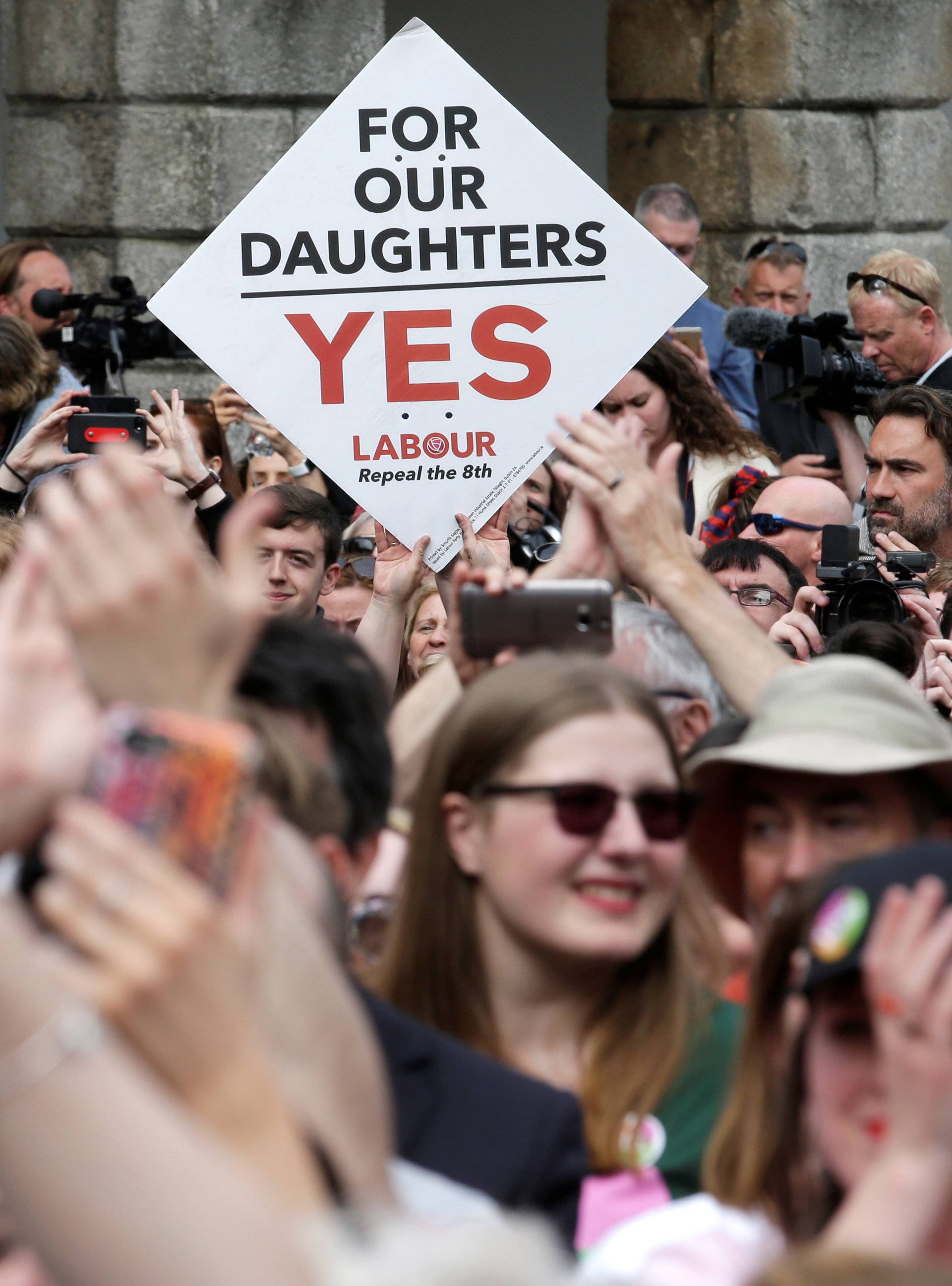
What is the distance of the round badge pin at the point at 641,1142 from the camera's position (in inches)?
76.6

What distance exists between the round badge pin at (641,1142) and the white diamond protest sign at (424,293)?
2.12 m

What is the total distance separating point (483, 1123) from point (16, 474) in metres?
3.32

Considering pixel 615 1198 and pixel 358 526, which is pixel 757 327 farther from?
pixel 615 1198

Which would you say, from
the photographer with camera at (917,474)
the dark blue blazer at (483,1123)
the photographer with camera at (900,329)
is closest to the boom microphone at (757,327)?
the photographer with camera at (900,329)

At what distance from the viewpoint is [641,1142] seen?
1964 millimetres

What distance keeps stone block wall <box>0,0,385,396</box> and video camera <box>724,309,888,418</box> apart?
6.57 feet

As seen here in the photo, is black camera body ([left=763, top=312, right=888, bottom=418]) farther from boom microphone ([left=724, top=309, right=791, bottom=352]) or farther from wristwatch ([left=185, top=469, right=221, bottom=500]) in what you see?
wristwatch ([left=185, top=469, right=221, bottom=500])

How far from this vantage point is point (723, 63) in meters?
7.59

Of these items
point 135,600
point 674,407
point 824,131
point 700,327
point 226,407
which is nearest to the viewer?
point 135,600

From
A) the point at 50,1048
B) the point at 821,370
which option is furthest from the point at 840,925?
the point at 821,370

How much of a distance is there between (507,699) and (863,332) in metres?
4.13

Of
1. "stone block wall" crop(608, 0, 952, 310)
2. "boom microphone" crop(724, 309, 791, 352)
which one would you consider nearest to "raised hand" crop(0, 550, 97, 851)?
"boom microphone" crop(724, 309, 791, 352)

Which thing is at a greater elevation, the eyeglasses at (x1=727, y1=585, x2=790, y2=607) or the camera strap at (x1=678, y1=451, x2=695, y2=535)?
the camera strap at (x1=678, y1=451, x2=695, y2=535)

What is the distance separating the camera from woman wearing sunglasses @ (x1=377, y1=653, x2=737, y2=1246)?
2.02 metres
